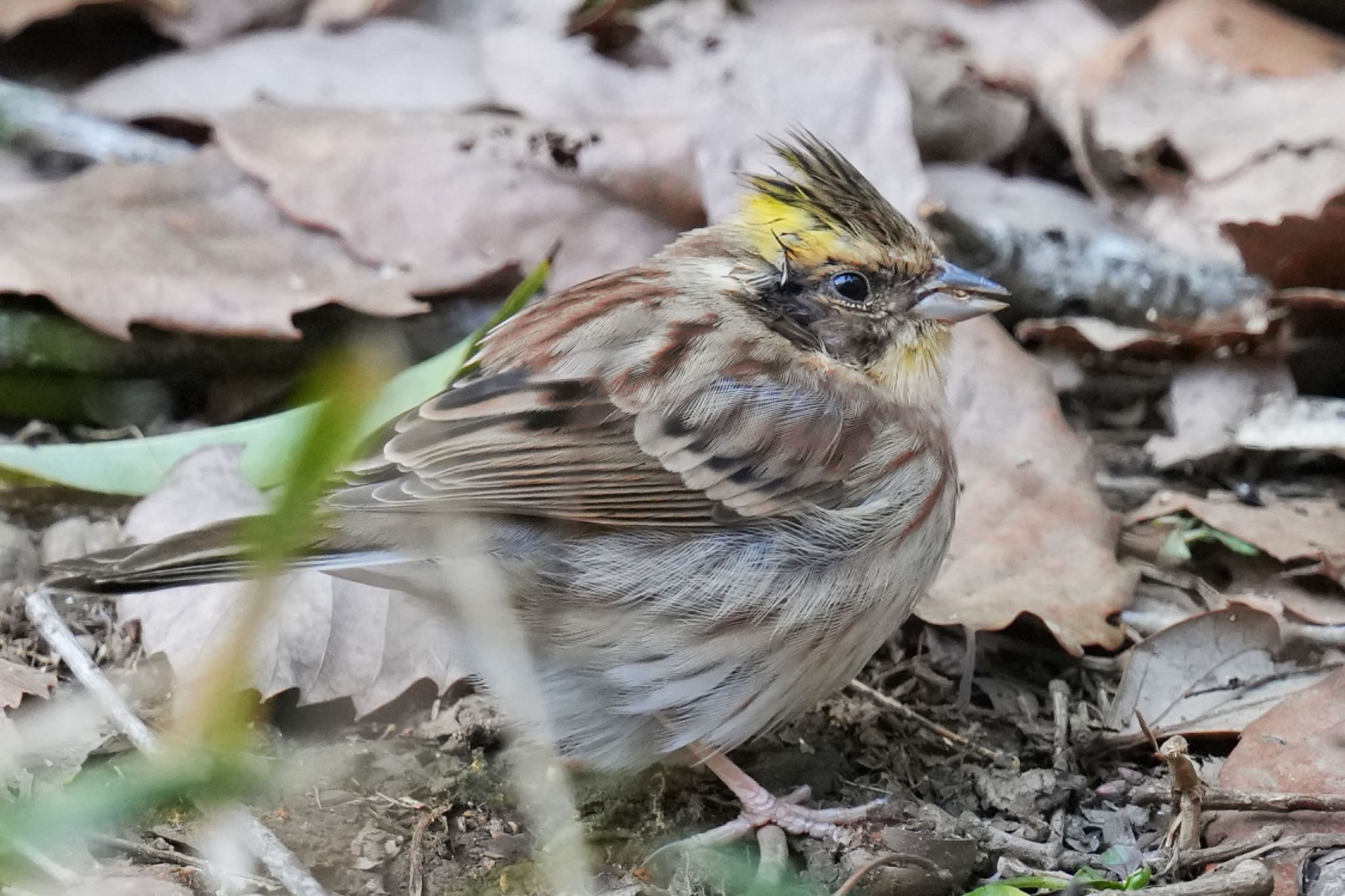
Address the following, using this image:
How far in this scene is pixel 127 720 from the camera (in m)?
2.39

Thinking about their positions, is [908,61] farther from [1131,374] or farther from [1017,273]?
→ [1131,374]

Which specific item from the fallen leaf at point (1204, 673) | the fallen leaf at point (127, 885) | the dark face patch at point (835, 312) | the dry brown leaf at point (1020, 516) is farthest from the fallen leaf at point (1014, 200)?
the fallen leaf at point (127, 885)

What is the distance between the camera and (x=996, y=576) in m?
3.19

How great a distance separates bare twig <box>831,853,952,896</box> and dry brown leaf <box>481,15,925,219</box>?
2088mm

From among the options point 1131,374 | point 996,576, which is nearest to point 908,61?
point 1131,374

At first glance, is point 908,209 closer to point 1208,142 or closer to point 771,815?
point 1208,142

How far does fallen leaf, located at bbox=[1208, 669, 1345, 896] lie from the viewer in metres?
2.48

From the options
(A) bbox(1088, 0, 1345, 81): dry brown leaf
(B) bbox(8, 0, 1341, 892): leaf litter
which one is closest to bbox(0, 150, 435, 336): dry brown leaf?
(B) bbox(8, 0, 1341, 892): leaf litter

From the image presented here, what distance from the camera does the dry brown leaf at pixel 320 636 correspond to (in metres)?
2.81

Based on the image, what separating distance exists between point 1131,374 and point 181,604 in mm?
2579

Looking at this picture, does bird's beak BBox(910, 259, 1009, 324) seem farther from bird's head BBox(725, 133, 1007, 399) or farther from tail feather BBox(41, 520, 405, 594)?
tail feather BBox(41, 520, 405, 594)

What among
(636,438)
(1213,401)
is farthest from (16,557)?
(1213,401)

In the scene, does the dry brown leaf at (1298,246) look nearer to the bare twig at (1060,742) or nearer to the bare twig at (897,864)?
the bare twig at (1060,742)

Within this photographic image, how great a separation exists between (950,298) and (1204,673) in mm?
934
